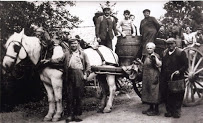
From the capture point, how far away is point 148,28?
6.85 meters

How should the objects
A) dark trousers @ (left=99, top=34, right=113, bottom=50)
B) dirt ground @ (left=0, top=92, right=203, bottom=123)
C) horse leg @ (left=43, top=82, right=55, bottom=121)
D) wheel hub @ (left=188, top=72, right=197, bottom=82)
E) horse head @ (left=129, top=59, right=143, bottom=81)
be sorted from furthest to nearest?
dark trousers @ (left=99, top=34, right=113, bottom=50)
wheel hub @ (left=188, top=72, right=197, bottom=82)
horse head @ (left=129, top=59, right=143, bottom=81)
horse leg @ (left=43, top=82, right=55, bottom=121)
dirt ground @ (left=0, top=92, right=203, bottom=123)

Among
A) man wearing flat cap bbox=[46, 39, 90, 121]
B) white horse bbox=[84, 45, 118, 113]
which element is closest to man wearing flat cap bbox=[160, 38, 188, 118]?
white horse bbox=[84, 45, 118, 113]

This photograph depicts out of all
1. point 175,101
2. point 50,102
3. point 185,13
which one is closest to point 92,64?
point 50,102

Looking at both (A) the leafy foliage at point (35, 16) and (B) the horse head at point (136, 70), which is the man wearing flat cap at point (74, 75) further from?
(A) the leafy foliage at point (35, 16)

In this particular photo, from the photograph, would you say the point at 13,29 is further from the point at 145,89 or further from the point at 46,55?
the point at 145,89

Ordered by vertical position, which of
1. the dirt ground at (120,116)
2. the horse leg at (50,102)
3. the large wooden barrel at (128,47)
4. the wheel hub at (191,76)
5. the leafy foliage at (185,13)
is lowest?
the dirt ground at (120,116)

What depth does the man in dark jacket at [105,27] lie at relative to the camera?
7.10m

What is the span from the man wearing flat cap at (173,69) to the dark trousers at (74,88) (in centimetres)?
180

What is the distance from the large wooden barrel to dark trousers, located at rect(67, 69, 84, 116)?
1765mm

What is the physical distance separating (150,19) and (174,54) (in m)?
1.52

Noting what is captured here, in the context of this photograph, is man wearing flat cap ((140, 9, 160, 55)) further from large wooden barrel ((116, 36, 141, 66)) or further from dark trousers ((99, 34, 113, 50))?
dark trousers ((99, 34, 113, 50))

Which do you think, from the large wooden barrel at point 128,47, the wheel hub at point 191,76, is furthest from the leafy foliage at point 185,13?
the wheel hub at point 191,76

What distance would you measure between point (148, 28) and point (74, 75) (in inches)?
97.0

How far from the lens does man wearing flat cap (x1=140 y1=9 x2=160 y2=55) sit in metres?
6.80
